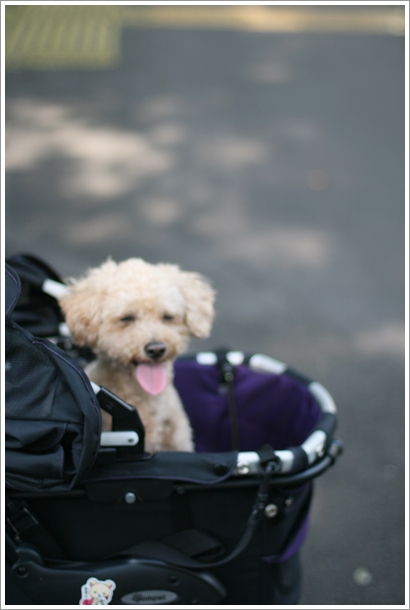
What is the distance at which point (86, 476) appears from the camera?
5.62ft

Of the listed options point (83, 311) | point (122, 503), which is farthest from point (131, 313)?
point (122, 503)

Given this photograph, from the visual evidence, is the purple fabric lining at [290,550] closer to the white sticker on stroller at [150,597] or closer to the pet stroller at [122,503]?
the pet stroller at [122,503]

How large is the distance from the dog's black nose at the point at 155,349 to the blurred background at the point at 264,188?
3.65ft

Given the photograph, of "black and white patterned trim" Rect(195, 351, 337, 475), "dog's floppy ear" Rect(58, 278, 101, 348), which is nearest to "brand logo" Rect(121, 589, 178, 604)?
"black and white patterned trim" Rect(195, 351, 337, 475)

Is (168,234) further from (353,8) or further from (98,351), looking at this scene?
(353,8)

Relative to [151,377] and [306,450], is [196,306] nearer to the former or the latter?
[151,377]

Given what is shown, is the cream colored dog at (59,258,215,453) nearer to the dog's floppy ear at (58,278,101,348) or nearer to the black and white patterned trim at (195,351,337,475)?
the dog's floppy ear at (58,278,101,348)

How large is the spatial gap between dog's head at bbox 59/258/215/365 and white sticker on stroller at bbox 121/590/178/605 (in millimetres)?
642

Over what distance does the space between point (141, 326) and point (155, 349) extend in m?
0.10

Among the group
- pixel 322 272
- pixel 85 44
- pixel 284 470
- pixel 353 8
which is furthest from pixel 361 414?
pixel 353 8

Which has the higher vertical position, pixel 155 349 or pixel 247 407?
pixel 155 349

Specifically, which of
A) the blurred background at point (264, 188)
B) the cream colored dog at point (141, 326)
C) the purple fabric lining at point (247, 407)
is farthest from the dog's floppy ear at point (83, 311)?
the blurred background at point (264, 188)

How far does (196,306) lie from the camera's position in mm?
2127

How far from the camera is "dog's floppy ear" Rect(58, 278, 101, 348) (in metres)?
2.00
